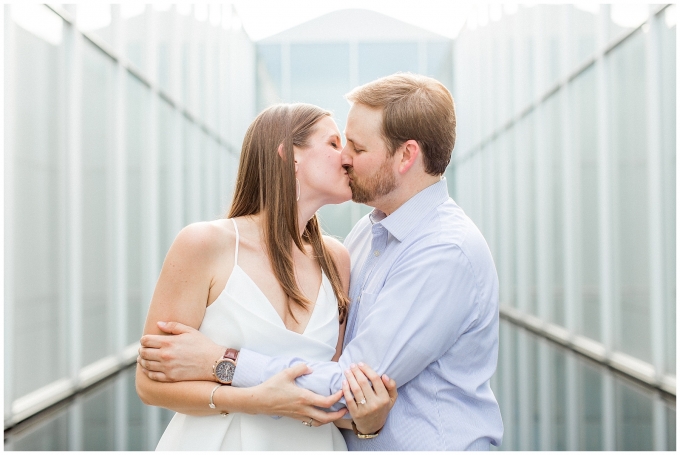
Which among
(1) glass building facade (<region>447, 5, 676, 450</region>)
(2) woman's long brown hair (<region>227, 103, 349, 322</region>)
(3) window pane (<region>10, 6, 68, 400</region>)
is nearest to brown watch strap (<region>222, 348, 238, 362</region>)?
(2) woman's long brown hair (<region>227, 103, 349, 322</region>)

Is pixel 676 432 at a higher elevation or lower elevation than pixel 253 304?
lower

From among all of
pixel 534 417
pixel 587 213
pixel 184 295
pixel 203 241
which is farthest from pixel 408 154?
pixel 587 213

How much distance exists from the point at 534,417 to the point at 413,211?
8.87ft

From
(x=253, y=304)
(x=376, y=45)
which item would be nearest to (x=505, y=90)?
(x=376, y=45)

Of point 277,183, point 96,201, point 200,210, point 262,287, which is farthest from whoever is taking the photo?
point 200,210

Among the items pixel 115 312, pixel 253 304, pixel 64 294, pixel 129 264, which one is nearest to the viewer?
pixel 253 304

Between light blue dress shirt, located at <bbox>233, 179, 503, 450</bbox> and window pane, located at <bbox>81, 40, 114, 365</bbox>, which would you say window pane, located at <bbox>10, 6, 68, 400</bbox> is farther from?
light blue dress shirt, located at <bbox>233, 179, 503, 450</bbox>

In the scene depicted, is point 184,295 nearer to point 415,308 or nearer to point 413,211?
point 415,308

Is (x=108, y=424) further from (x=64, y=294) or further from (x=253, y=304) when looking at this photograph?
(x=253, y=304)

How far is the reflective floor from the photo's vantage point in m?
3.85

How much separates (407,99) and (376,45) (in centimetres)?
1367

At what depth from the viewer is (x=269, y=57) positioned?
608 inches

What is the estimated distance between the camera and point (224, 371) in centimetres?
206

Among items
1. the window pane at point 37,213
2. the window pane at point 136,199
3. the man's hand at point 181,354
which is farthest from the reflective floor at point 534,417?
the man's hand at point 181,354
